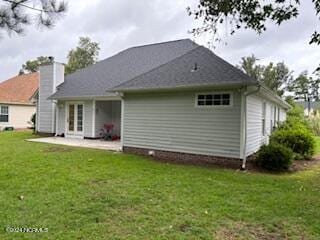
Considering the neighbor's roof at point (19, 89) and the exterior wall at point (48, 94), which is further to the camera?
the neighbor's roof at point (19, 89)

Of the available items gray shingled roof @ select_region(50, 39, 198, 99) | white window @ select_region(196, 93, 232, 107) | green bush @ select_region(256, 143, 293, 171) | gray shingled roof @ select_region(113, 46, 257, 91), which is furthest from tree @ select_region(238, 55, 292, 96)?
green bush @ select_region(256, 143, 293, 171)

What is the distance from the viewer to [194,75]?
33.5 feet

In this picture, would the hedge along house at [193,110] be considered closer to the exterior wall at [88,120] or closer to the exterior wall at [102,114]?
the exterior wall at [88,120]

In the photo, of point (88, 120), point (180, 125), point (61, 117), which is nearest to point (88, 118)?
point (88, 120)

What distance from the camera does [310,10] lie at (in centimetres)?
739

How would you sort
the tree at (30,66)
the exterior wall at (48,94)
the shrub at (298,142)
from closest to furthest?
the shrub at (298,142)
the exterior wall at (48,94)
the tree at (30,66)

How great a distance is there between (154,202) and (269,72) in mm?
36358

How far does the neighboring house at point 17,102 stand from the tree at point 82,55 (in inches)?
443

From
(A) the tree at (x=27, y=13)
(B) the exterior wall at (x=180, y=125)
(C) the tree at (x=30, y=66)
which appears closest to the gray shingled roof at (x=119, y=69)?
(B) the exterior wall at (x=180, y=125)

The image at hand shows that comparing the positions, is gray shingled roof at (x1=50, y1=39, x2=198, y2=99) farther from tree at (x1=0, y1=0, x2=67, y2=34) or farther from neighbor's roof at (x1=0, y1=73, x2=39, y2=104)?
tree at (x1=0, y1=0, x2=67, y2=34)

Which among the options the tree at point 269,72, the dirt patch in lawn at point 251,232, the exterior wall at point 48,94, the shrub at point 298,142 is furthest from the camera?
the tree at point 269,72

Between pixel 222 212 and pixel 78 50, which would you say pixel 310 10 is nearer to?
pixel 222 212

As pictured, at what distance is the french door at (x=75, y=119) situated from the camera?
55.1 feet

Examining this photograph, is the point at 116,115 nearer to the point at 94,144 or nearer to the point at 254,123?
the point at 94,144
